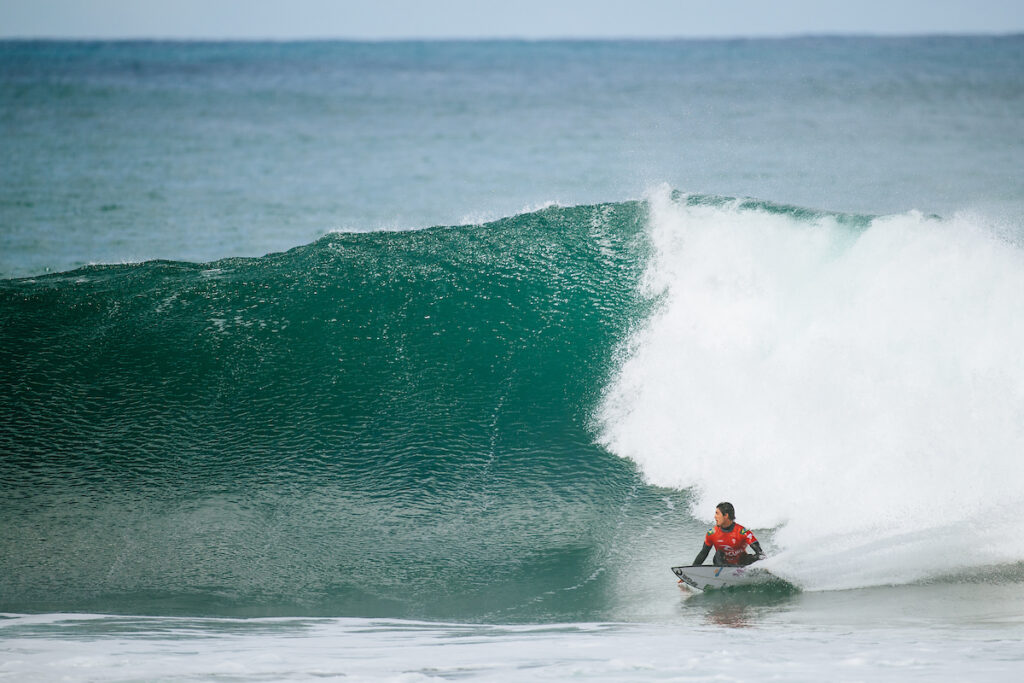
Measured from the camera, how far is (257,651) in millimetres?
5160

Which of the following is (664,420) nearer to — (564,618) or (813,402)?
(813,402)

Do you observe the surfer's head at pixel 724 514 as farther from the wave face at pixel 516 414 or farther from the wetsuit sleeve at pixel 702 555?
the wave face at pixel 516 414

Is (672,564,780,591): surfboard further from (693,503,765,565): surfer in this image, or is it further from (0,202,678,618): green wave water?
(0,202,678,618): green wave water

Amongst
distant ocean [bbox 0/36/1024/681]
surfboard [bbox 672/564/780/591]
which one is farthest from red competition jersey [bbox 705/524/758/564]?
distant ocean [bbox 0/36/1024/681]

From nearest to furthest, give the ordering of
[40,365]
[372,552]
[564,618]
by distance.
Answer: [564,618], [372,552], [40,365]

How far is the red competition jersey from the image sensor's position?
19.6 ft

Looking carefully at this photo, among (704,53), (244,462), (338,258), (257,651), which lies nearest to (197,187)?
(338,258)

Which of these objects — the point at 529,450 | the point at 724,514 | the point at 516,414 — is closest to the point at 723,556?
the point at 724,514

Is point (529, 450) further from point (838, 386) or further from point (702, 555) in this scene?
point (838, 386)

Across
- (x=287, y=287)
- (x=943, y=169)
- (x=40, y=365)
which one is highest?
(x=943, y=169)

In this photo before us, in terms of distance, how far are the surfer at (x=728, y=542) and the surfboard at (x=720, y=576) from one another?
7 centimetres

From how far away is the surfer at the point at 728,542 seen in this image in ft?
19.5

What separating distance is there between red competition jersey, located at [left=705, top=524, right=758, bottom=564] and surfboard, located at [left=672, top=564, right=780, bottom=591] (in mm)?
118

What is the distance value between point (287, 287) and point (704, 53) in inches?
2138
